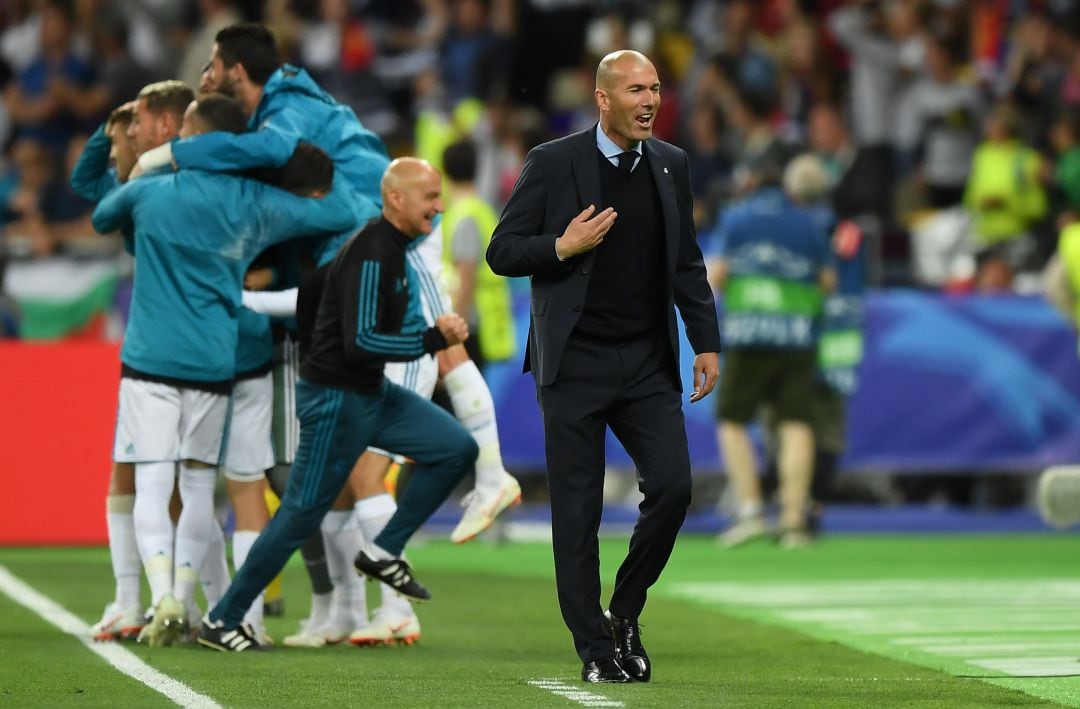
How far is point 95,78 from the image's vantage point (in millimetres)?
20062

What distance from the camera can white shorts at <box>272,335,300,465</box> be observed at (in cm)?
948

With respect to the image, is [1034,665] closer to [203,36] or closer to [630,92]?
[630,92]

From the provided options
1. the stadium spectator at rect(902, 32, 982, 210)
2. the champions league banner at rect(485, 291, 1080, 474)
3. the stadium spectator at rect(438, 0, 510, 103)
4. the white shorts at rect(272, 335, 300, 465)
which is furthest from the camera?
the stadium spectator at rect(438, 0, 510, 103)

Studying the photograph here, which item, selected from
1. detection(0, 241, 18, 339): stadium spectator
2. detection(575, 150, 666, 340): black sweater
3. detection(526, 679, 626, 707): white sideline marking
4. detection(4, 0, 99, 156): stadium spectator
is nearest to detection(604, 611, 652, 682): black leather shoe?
detection(526, 679, 626, 707): white sideline marking

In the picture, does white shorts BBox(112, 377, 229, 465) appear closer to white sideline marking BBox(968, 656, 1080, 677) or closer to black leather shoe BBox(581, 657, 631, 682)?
black leather shoe BBox(581, 657, 631, 682)

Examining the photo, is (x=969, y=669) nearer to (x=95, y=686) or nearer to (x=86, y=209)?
(x=95, y=686)

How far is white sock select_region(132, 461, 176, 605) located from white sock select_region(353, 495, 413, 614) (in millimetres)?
815

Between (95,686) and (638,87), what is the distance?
2827 mm

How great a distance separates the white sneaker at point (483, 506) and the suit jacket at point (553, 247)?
1.25m

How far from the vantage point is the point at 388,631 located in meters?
9.19

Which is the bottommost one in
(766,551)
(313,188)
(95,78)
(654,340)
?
(766,551)

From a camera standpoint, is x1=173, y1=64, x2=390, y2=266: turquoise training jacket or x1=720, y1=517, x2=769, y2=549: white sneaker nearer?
x1=173, y1=64, x2=390, y2=266: turquoise training jacket

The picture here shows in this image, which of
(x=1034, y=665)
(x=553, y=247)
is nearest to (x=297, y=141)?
(x=553, y=247)

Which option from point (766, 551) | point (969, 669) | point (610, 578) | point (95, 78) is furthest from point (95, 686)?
point (95, 78)
